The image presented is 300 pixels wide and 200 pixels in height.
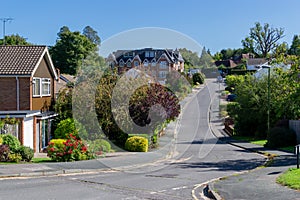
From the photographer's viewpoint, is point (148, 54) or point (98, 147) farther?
point (148, 54)

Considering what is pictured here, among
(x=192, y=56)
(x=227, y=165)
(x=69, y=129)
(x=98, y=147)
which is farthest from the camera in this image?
(x=192, y=56)

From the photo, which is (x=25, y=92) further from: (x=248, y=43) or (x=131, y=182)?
(x=248, y=43)

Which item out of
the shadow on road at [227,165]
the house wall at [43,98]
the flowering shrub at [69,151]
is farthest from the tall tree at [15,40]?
the shadow on road at [227,165]

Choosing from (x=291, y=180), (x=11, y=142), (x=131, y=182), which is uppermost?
(x=11, y=142)

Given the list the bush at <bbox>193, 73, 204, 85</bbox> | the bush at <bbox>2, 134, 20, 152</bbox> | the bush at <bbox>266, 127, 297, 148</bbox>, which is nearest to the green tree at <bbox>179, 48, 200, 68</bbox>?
the bush at <bbox>266, 127, 297, 148</bbox>

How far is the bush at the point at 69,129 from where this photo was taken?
2770 centimetres

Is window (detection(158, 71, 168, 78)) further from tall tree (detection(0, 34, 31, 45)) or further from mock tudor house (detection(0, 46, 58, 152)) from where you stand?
mock tudor house (detection(0, 46, 58, 152))

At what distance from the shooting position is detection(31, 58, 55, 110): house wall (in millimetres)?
26688

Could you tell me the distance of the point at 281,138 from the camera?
33156 mm

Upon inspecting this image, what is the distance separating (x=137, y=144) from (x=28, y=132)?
684 cm

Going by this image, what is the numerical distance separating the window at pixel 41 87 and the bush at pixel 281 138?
1765 cm

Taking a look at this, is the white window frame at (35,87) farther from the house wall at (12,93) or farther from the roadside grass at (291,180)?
the roadside grass at (291,180)

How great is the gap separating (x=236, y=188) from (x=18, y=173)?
8315mm

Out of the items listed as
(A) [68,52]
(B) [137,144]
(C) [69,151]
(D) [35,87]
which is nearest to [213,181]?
(C) [69,151]
